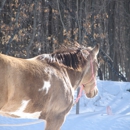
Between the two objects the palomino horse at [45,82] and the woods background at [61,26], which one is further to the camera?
the woods background at [61,26]

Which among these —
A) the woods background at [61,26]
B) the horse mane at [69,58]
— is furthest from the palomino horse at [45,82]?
the woods background at [61,26]

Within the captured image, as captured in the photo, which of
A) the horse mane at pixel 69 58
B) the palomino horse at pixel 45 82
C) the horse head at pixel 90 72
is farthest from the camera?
the horse head at pixel 90 72

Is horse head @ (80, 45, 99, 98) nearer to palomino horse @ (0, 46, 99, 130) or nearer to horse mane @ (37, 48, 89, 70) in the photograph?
palomino horse @ (0, 46, 99, 130)

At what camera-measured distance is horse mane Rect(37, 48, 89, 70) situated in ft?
14.0

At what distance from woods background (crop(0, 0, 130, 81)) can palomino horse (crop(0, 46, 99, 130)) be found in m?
3.66

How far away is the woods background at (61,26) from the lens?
948 centimetres

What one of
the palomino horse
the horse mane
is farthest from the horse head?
the horse mane

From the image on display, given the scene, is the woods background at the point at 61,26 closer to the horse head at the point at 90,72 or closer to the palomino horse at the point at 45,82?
the horse head at the point at 90,72

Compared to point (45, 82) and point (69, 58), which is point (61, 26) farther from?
point (45, 82)

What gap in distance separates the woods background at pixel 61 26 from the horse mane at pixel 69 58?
3.64m

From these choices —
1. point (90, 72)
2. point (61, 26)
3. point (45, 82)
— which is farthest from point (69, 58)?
point (61, 26)

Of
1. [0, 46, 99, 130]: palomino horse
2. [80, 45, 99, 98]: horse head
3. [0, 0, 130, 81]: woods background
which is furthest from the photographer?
[0, 0, 130, 81]: woods background

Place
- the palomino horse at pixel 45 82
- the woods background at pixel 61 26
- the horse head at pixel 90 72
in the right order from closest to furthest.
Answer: the palomino horse at pixel 45 82
the horse head at pixel 90 72
the woods background at pixel 61 26

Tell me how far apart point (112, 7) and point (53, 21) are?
4.74 metres
